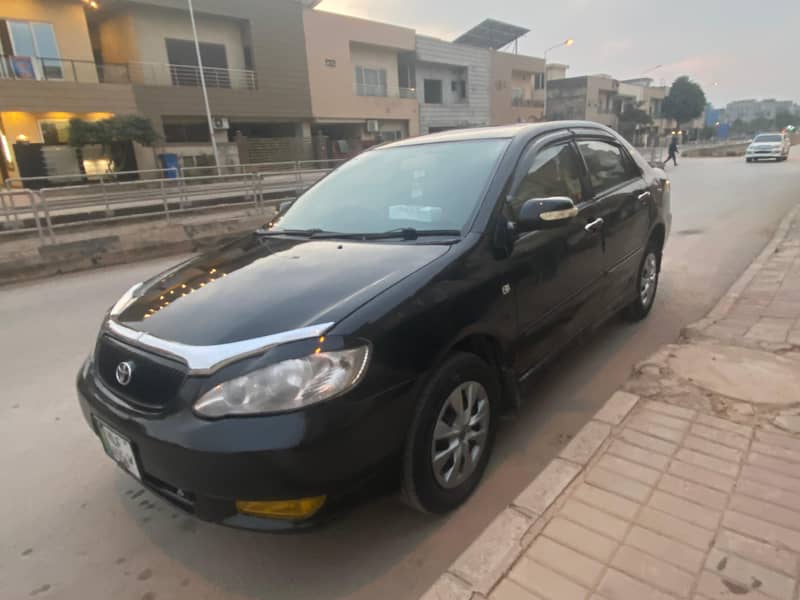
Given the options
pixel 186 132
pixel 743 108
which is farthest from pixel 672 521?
pixel 743 108

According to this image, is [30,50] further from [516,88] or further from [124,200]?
[516,88]

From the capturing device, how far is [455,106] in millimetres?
42281

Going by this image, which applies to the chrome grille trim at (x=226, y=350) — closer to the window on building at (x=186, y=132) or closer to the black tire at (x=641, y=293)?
the black tire at (x=641, y=293)

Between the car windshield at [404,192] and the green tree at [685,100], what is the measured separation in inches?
3136

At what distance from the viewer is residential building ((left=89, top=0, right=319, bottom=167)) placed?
25.9m

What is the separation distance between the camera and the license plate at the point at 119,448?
2.09 metres

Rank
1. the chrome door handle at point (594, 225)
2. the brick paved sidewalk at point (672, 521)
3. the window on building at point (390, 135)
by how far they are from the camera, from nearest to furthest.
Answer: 1. the brick paved sidewalk at point (672, 521)
2. the chrome door handle at point (594, 225)
3. the window on building at point (390, 135)

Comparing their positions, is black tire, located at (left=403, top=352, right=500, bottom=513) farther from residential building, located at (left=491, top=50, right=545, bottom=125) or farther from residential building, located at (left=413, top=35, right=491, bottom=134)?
residential building, located at (left=491, top=50, right=545, bottom=125)

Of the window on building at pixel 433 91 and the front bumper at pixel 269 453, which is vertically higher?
the window on building at pixel 433 91

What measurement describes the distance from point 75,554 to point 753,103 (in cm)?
21915

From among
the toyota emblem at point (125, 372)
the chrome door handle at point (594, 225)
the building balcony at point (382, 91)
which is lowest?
the toyota emblem at point (125, 372)

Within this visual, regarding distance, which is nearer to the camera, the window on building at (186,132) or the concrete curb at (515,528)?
the concrete curb at (515,528)

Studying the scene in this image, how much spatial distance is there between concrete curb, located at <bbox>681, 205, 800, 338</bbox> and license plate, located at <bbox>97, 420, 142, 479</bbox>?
3938 millimetres

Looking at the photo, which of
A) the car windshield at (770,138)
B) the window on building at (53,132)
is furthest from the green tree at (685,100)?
the window on building at (53,132)
